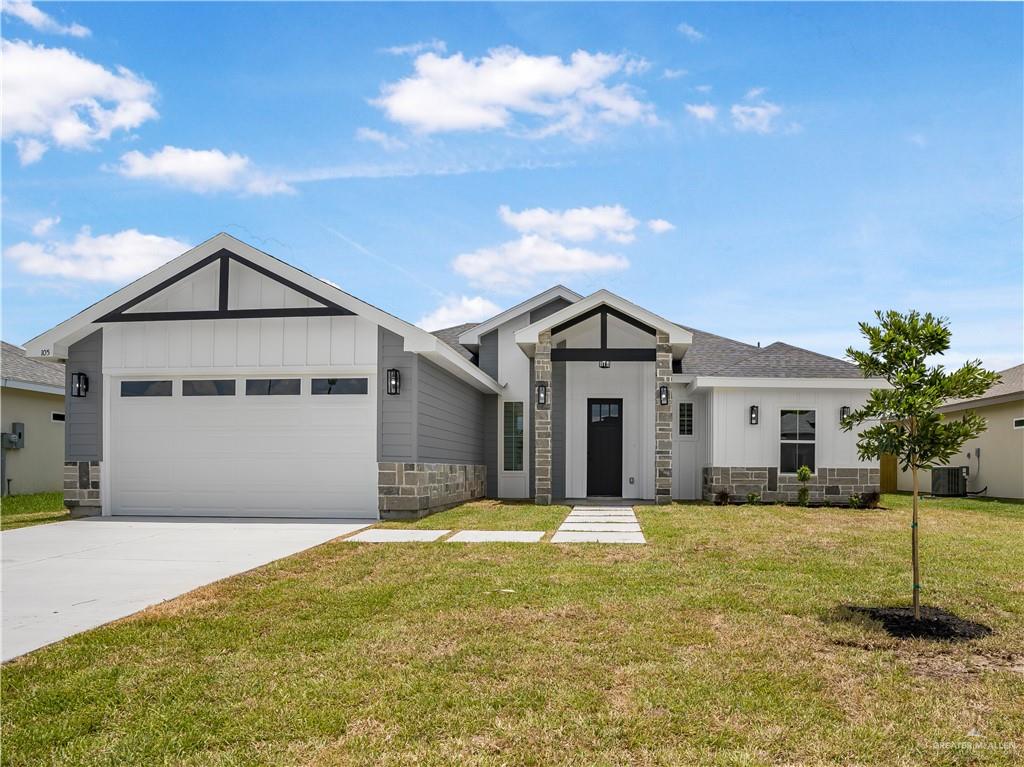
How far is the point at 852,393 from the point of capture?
15.9m

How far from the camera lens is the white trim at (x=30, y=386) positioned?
1689 cm

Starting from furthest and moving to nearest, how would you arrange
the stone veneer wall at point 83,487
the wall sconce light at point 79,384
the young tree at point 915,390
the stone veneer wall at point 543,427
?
the stone veneer wall at point 543,427
the wall sconce light at point 79,384
the stone veneer wall at point 83,487
the young tree at point 915,390

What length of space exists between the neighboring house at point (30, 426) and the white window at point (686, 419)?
14078 millimetres

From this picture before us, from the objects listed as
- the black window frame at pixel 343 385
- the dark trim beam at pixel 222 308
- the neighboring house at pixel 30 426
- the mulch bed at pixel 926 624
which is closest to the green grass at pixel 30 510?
the neighboring house at pixel 30 426

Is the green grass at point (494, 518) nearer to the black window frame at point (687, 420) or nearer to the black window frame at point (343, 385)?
the black window frame at point (343, 385)

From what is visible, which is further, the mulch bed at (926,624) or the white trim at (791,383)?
the white trim at (791,383)

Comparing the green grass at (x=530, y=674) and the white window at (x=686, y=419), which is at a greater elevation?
the white window at (x=686, y=419)

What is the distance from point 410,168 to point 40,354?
278 inches

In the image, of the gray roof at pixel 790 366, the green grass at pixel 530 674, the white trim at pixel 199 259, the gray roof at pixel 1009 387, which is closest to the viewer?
the green grass at pixel 530 674

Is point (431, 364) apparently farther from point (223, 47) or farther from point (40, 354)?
point (40, 354)

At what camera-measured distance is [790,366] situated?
637 inches

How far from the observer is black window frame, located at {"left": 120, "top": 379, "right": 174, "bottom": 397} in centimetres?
1295

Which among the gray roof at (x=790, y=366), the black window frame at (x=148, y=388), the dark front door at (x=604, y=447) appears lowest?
the dark front door at (x=604, y=447)

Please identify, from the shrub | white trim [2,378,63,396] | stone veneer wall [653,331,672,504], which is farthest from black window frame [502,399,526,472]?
white trim [2,378,63,396]
